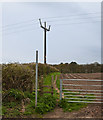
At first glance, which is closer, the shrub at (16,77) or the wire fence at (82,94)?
the wire fence at (82,94)

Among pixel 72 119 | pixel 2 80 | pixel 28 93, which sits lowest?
pixel 72 119

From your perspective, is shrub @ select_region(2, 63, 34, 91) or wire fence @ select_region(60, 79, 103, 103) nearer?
wire fence @ select_region(60, 79, 103, 103)

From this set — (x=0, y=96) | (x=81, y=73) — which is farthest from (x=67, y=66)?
(x=0, y=96)

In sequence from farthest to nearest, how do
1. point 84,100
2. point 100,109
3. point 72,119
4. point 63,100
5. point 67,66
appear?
1. point 67,66
2. point 84,100
3. point 63,100
4. point 100,109
5. point 72,119

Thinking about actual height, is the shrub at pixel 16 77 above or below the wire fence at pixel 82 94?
above

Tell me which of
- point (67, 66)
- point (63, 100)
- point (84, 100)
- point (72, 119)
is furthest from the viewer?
point (67, 66)

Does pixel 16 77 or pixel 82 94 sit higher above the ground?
pixel 16 77

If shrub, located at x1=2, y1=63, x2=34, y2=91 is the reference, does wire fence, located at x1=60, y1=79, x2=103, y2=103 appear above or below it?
below

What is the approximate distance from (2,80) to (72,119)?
3.08 meters

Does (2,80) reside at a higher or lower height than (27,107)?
higher

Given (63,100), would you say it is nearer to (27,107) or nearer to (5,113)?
(27,107)

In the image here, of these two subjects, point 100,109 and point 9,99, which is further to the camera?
point 9,99

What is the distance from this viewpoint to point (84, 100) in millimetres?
6129

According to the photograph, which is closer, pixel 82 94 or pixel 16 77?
pixel 16 77
